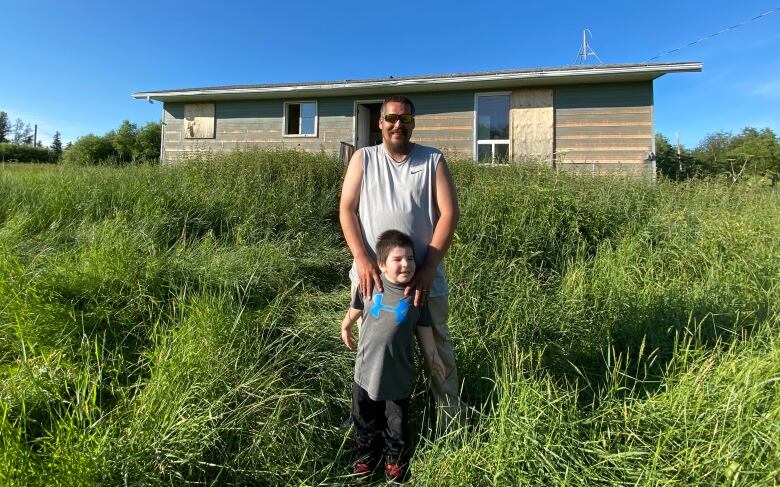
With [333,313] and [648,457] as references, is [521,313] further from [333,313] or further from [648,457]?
[333,313]

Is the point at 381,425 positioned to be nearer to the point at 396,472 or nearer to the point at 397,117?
the point at 396,472

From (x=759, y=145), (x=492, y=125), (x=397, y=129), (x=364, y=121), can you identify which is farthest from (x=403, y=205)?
(x=759, y=145)

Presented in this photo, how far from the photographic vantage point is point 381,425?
211cm

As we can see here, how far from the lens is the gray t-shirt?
1873mm

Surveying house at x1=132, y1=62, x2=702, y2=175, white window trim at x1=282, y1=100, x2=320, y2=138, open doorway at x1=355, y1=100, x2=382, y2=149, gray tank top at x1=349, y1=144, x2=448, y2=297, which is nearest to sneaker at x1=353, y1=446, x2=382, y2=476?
gray tank top at x1=349, y1=144, x2=448, y2=297

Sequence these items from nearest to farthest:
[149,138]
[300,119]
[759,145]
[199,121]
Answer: [300,119]
[199,121]
[759,145]
[149,138]

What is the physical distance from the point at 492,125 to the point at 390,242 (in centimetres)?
1074

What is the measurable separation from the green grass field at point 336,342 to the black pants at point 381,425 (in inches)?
5.1

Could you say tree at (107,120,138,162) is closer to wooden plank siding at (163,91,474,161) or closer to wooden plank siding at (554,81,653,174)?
wooden plank siding at (163,91,474,161)

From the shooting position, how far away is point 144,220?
4.45 m

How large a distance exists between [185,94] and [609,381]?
15142 millimetres

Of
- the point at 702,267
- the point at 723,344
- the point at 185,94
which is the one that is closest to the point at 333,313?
the point at 723,344

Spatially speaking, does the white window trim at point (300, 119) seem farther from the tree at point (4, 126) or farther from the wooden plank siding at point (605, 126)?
the tree at point (4, 126)

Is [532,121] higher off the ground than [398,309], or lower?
higher
